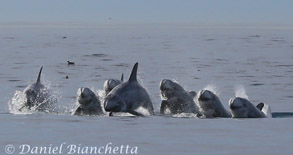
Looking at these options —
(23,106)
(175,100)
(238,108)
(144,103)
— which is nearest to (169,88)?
(175,100)

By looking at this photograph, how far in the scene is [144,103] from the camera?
2402cm

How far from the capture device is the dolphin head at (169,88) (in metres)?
24.5

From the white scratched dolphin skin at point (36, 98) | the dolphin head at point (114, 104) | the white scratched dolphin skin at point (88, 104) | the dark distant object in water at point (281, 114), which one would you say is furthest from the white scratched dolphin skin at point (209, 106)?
the white scratched dolphin skin at point (36, 98)

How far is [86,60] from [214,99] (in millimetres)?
27927

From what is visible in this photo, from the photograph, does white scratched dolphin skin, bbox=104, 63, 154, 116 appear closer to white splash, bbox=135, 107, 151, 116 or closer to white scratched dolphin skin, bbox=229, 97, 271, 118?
white splash, bbox=135, 107, 151, 116

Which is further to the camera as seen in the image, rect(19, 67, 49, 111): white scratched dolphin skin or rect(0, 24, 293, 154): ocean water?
rect(19, 67, 49, 111): white scratched dolphin skin

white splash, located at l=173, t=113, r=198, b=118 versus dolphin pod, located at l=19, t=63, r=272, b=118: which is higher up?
dolphin pod, located at l=19, t=63, r=272, b=118

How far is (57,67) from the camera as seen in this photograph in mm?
43938

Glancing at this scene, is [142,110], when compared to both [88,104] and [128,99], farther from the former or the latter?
[88,104]

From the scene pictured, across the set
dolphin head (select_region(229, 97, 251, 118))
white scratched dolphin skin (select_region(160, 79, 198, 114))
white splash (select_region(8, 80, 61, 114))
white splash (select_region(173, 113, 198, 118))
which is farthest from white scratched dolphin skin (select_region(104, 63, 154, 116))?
white splash (select_region(8, 80, 61, 114))

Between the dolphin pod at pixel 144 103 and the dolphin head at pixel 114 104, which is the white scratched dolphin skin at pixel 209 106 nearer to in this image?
the dolphin pod at pixel 144 103

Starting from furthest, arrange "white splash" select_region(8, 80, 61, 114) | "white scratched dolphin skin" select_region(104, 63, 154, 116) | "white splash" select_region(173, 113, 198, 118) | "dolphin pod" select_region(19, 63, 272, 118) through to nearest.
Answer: "white splash" select_region(8, 80, 61, 114)
"white splash" select_region(173, 113, 198, 118)
"white scratched dolphin skin" select_region(104, 63, 154, 116)
"dolphin pod" select_region(19, 63, 272, 118)

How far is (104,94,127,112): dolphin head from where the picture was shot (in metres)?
23.0

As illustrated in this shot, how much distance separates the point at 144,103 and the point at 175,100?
0.99 m
